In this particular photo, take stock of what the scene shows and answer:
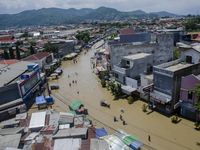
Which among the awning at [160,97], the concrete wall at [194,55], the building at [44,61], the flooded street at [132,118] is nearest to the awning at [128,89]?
the flooded street at [132,118]

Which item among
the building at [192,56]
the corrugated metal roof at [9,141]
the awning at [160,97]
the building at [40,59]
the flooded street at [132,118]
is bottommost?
the flooded street at [132,118]

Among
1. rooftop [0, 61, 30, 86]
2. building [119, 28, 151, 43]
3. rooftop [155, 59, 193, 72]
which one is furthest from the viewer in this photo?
building [119, 28, 151, 43]

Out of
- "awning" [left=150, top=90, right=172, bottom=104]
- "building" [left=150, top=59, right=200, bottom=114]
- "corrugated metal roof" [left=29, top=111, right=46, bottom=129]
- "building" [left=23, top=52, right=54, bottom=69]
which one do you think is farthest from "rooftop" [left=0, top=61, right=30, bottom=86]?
"building" [left=150, top=59, right=200, bottom=114]

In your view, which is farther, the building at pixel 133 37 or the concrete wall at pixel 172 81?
the building at pixel 133 37

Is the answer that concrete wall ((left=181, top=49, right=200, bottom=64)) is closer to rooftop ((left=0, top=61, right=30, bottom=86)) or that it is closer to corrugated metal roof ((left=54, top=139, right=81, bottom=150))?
corrugated metal roof ((left=54, top=139, right=81, bottom=150))

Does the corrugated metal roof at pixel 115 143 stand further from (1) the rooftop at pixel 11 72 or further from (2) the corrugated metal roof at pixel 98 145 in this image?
(1) the rooftop at pixel 11 72

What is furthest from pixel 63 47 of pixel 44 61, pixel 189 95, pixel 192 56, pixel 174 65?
pixel 189 95
